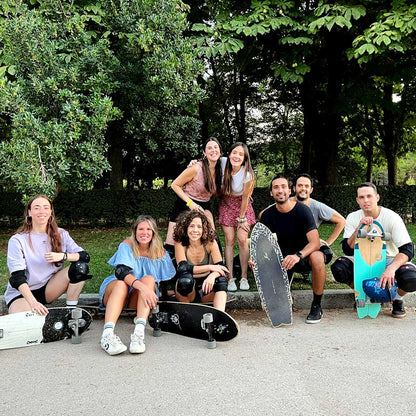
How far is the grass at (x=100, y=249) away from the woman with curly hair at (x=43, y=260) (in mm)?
1097

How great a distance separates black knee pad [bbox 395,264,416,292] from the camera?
13.4 ft

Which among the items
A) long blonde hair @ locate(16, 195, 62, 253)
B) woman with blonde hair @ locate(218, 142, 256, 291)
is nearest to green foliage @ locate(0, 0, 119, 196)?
long blonde hair @ locate(16, 195, 62, 253)

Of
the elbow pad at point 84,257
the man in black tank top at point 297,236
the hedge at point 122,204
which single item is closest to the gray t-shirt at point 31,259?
the elbow pad at point 84,257

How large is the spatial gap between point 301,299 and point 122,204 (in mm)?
7594

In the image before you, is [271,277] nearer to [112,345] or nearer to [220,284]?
[220,284]

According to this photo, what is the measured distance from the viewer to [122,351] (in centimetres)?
339

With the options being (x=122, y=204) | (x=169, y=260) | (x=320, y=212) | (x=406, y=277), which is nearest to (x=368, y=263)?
(x=406, y=277)

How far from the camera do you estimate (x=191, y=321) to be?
3.79 m

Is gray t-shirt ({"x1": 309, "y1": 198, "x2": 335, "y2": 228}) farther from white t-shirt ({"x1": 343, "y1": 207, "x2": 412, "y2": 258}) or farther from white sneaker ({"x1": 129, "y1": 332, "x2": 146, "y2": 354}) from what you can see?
white sneaker ({"x1": 129, "y1": 332, "x2": 146, "y2": 354})

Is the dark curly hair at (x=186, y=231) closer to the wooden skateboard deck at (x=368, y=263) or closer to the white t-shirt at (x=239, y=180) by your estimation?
the white t-shirt at (x=239, y=180)

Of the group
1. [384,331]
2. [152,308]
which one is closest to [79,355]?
[152,308]

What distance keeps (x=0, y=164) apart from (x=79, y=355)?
4060mm

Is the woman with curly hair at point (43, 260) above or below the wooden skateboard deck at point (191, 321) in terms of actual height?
above

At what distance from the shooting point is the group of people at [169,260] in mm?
3770
